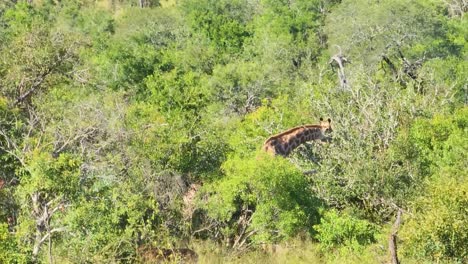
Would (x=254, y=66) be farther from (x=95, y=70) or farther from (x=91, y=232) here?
(x=91, y=232)

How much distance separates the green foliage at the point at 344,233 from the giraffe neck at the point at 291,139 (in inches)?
126

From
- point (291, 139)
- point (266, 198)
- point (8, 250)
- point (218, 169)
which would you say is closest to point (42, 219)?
point (8, 250)

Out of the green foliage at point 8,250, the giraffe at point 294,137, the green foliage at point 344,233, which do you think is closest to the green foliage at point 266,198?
the green foliage at point 344,233

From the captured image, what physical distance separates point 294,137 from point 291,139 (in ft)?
0.69

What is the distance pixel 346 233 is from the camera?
44.7ft

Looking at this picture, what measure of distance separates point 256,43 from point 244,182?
22.9 meters

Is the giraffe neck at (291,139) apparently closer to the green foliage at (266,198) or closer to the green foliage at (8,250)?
the green foliage at (266,198)

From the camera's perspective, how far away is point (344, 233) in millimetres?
13609

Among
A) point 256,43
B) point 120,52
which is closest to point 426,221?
point 120,52

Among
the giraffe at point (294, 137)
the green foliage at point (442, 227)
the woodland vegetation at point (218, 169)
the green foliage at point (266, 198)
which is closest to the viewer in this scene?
the green foliage at point (442, 227)

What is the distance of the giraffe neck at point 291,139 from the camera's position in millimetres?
16781

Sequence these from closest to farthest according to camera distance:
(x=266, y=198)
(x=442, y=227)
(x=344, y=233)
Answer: (x=442, y=227), (x=344, y=233), (x=266, y=198)

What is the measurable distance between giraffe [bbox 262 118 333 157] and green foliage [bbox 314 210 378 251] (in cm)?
305

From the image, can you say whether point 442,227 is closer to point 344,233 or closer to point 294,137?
point 344,233
